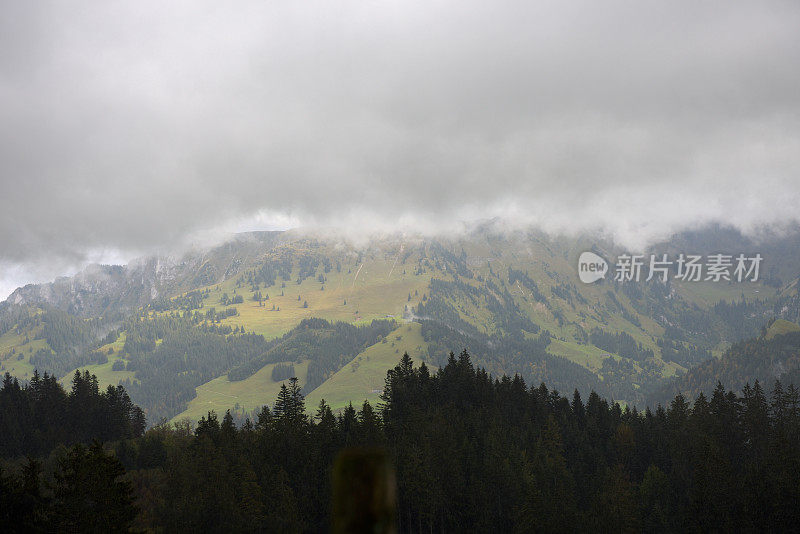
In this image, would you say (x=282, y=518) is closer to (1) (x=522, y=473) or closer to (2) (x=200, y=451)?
(2) (x=200, y=451)

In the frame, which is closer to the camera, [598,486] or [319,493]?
[319,493]

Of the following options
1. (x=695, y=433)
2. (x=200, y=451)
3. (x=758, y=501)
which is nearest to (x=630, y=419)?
(x=695, y=433)

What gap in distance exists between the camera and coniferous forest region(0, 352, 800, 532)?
77750 mm

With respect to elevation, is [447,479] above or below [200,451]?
below

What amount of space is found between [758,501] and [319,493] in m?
71.7

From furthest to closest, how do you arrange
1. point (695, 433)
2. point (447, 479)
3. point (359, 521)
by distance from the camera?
1. point (695, 433)
2. point (447, 479)
3. point (359, 521)

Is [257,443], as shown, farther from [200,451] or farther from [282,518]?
[282,518]

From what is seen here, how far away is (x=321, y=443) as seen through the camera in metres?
102

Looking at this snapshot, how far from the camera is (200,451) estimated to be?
93.2 m

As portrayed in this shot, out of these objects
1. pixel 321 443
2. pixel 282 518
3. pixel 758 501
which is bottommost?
pixel 758 501

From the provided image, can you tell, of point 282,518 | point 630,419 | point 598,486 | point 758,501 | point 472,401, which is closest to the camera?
point 282,518

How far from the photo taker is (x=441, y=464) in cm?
9756

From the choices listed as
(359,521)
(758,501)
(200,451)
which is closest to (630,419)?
(758,501)

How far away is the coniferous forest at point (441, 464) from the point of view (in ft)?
255
